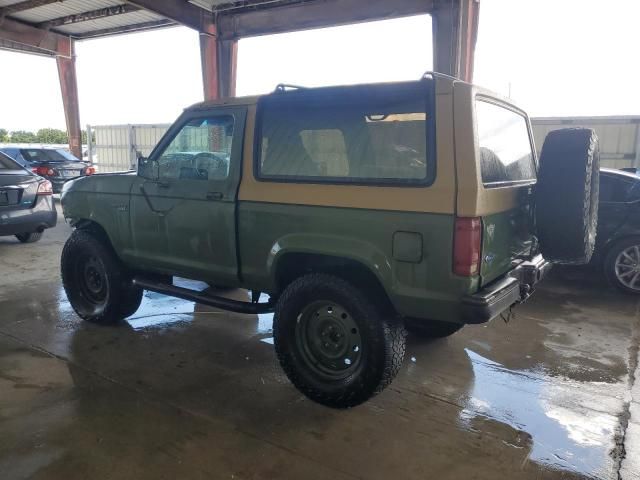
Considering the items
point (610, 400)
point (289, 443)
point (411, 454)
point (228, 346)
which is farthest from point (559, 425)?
point (228, 346)

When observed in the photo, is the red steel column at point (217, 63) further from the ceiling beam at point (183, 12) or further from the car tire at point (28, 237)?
the car tire at point (28, 237)

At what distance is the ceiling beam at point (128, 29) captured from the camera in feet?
48.0

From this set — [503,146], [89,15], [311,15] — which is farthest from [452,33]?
[89,15]

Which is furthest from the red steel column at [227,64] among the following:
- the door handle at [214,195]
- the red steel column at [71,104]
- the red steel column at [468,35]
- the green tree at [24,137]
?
the green tree at [24,137]

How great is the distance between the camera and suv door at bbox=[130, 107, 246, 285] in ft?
11.2

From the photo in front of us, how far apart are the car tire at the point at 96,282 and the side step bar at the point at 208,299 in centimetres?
26

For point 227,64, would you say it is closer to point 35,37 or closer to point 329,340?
point 35,37

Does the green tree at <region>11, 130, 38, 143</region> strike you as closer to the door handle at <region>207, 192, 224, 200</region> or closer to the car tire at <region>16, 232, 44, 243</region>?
the car tire at <region>16, 232, 44, 243</region>

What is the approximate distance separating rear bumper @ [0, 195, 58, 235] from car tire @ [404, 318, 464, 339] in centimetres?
616

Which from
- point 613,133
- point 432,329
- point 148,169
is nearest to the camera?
point 148,169

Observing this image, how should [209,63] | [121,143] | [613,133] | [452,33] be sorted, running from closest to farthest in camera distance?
[613,133] → [452,33] → [209,63] → [121,143]

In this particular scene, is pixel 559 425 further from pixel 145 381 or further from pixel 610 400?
pixel 145 381

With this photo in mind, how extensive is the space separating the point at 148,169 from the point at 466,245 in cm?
255

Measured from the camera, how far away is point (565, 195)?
9.66 feet
